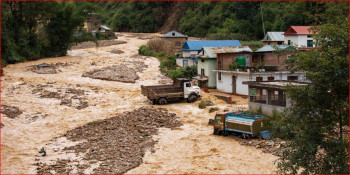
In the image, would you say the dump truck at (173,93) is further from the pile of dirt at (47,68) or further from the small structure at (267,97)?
the pile of dirt at (47,68)

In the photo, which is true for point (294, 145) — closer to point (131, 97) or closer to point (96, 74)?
point (131, 97)

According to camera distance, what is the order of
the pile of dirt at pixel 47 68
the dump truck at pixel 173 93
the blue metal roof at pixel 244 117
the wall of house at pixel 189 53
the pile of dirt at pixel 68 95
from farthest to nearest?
the wall of house at pixel 189 53
the pile of dirt at pixel 47 68
the pile of dirt at pixel 68 95
the dump truck at pixel 173 93
the blue metal roof at pixel 244 117

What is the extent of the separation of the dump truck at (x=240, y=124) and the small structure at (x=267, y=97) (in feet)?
5.17

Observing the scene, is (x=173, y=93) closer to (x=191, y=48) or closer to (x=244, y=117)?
(x=244, y=117)

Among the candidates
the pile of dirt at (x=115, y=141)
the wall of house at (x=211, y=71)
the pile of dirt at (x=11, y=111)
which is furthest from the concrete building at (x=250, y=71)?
the pile of dirt at (x=11, y=111)

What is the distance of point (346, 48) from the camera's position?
36.3 ft

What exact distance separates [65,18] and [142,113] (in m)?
31.4

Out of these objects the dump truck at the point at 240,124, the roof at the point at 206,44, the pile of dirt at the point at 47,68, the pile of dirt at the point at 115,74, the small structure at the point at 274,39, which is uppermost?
the small structure at the point at 274,39

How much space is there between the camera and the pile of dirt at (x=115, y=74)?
40.1m

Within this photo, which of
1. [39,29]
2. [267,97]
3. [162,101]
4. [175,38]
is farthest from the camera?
[175,38]

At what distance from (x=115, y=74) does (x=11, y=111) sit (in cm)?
1543

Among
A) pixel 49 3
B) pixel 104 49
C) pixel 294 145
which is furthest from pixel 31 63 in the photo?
pixel 294 145

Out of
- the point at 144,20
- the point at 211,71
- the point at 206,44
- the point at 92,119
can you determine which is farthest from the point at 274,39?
the point at 144,20

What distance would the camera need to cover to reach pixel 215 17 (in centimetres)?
7994
